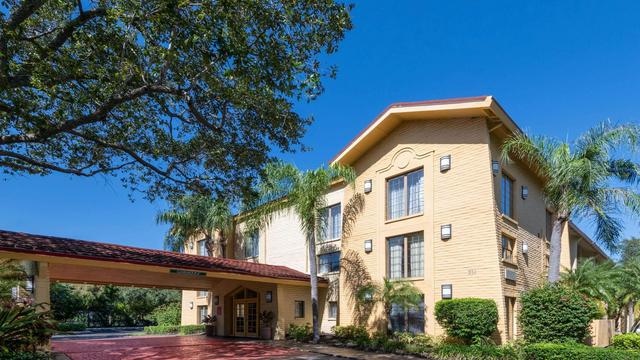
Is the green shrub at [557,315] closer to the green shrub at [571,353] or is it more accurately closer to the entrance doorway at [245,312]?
the green shrub at [571,353]

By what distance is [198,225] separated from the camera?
29.6 m

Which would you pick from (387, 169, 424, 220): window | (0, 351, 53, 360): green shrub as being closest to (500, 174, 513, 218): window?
(387, 169, 424, 220): window

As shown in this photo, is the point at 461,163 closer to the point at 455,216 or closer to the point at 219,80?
the point at 455,216

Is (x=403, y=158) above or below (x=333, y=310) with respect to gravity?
above

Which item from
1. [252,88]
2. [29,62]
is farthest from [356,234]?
[29,62]

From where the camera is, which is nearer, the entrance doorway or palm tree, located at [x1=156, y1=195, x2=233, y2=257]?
the entrance doorway

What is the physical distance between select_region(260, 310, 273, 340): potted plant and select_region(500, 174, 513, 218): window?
37.7 ft

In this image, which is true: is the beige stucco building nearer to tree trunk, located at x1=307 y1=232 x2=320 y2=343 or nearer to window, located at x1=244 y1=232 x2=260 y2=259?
tree trunk, located at x1=307 y1=232 x2=320 y2=343

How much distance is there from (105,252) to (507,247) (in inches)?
568

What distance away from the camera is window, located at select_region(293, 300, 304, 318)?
2269 centimetres

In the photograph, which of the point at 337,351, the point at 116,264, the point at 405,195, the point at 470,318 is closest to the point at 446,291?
the point at 470,318

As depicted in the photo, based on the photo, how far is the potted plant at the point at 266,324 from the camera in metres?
22.3

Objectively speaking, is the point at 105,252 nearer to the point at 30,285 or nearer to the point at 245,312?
the point at 30,285

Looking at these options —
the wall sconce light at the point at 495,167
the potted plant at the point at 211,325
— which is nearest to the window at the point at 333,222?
the potted plant at the point at 211,325
